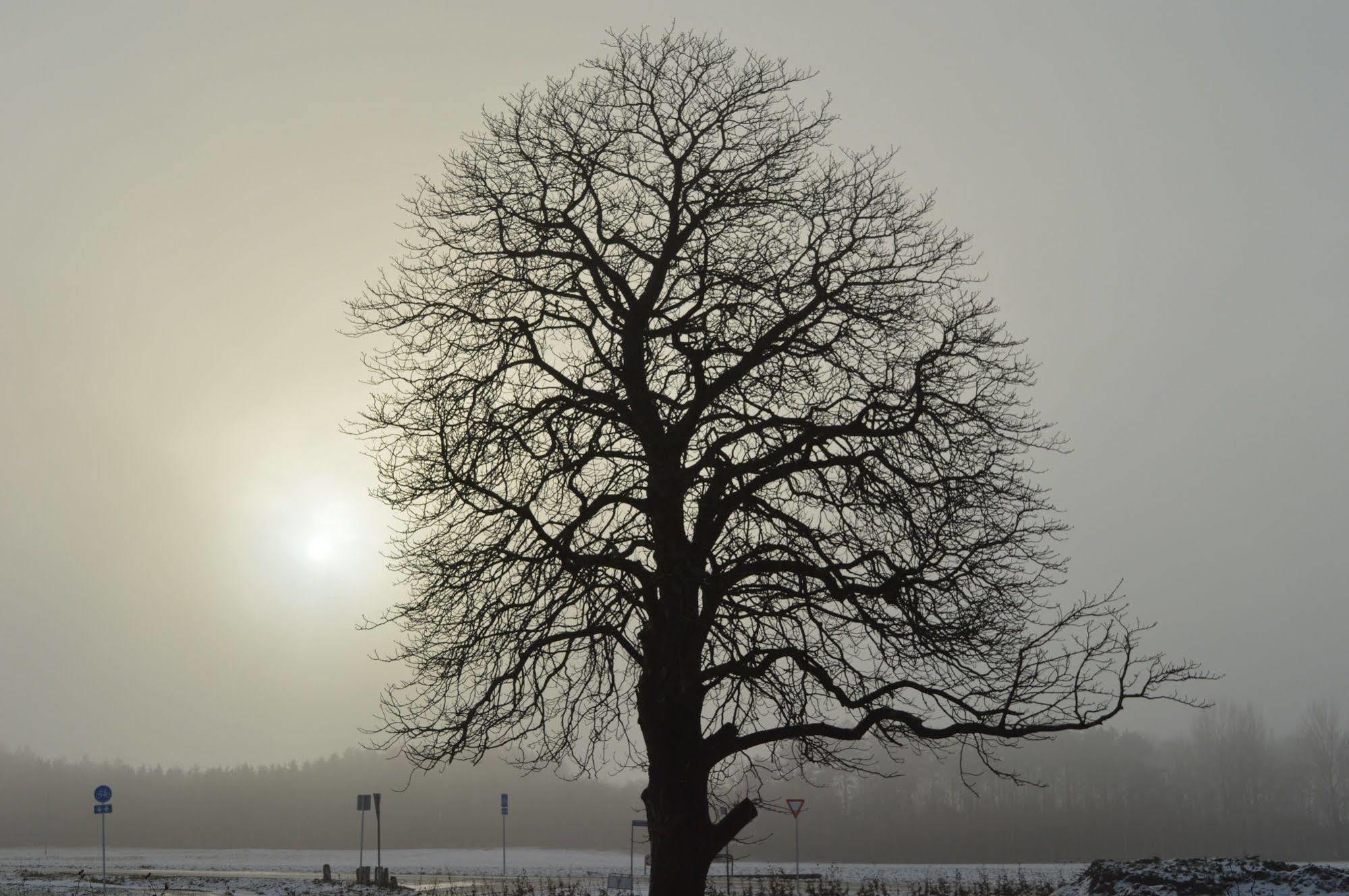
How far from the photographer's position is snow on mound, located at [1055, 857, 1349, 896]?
709 inches

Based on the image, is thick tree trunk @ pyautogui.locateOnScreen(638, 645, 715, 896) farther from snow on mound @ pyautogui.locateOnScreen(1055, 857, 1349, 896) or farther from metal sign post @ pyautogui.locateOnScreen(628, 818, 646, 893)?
snow on mound @ pyautogui.locateOnScreen(1055, 857, 1349, 896)

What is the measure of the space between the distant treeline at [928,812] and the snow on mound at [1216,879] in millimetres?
38435

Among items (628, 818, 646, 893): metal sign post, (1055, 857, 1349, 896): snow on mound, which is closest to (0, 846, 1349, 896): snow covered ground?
(1055, 857, 1349, 896): snow on mound

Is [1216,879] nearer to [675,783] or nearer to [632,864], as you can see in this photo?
[675,783]

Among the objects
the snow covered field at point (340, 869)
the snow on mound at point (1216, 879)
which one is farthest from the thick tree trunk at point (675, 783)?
the snow covered field at point (340, 869)

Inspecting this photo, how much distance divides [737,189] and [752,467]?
3.23 meters

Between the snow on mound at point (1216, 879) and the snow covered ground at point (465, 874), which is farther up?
the snow on mound at point (1216, 879)

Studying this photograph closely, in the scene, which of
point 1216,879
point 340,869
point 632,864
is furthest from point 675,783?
point 340,869

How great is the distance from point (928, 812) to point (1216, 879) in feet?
256

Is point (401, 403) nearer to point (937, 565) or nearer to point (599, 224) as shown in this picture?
point (599, 224)

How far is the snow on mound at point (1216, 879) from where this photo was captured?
18.0 meters

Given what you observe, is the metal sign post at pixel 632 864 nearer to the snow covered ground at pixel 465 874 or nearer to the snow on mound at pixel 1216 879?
the snow covered ground at pixel 465 874

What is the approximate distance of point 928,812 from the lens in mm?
92812

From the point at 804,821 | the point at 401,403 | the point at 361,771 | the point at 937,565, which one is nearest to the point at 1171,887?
the point at 937,565
